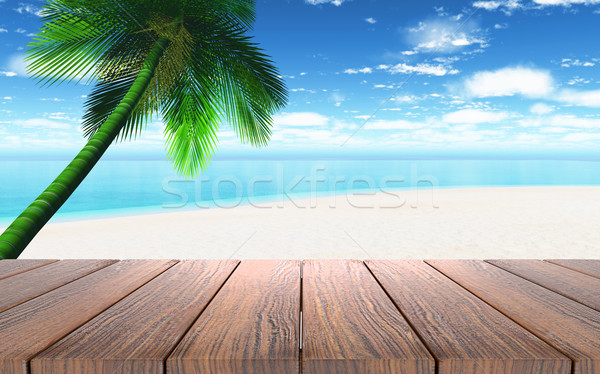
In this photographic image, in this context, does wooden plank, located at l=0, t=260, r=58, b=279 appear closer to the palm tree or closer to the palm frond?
the palm tree

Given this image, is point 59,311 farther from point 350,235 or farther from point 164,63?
point 350,235

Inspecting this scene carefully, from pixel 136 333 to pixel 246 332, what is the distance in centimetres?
28

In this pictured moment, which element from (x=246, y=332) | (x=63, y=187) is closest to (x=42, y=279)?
(x=246, y=332)

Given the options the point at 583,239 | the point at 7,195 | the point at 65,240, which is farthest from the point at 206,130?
the point at 7,195

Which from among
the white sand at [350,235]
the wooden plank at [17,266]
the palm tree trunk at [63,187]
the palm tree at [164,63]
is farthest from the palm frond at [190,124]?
the wooden plank at [17,266]

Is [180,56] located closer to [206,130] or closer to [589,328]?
[206,130]

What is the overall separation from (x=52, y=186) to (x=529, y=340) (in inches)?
133

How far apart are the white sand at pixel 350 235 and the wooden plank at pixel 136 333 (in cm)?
638

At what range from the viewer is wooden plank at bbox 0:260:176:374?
0.92 metres

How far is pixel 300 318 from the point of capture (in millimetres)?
1163

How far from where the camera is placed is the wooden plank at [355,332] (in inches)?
34.5

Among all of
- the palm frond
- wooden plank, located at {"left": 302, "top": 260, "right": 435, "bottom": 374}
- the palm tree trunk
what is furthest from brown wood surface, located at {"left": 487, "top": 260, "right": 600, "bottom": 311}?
the palm frond

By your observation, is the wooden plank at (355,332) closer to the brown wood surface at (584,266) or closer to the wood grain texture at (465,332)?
the wood grain texture at (465,332)

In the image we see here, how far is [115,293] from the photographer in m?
1.34
